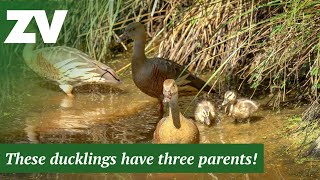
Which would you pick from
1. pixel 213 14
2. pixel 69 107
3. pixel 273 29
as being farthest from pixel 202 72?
pixel 273 29

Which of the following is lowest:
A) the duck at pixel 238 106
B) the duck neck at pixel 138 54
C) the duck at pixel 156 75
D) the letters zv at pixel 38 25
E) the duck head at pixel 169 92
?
the duck head at pixel 169 92

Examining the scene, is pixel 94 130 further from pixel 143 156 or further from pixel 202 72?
pixel 202 72

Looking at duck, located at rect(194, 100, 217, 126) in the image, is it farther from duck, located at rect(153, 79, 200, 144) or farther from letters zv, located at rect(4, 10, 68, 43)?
letters zv, located at rect(4, 10, 68, 43)

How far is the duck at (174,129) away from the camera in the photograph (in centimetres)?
573

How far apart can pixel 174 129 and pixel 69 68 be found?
2001 millimetres

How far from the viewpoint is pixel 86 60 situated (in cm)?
745

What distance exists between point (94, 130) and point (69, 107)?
2.44 ft

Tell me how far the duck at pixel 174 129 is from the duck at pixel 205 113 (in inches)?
21.2

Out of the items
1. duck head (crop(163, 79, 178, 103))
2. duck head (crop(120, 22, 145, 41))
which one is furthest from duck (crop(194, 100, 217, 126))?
duck head (crop(120, 22, 145, 41))

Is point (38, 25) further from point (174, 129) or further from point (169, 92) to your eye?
point (174, 129)

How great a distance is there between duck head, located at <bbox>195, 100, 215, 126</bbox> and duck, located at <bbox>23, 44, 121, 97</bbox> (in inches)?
43.7

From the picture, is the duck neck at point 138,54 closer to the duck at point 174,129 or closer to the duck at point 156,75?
the duck at point 156,75

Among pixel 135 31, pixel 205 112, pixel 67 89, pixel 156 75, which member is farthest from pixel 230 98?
pixel 67 89

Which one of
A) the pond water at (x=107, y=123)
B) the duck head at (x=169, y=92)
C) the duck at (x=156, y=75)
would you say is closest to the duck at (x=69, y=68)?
the pond water at (x=107, y=123)
